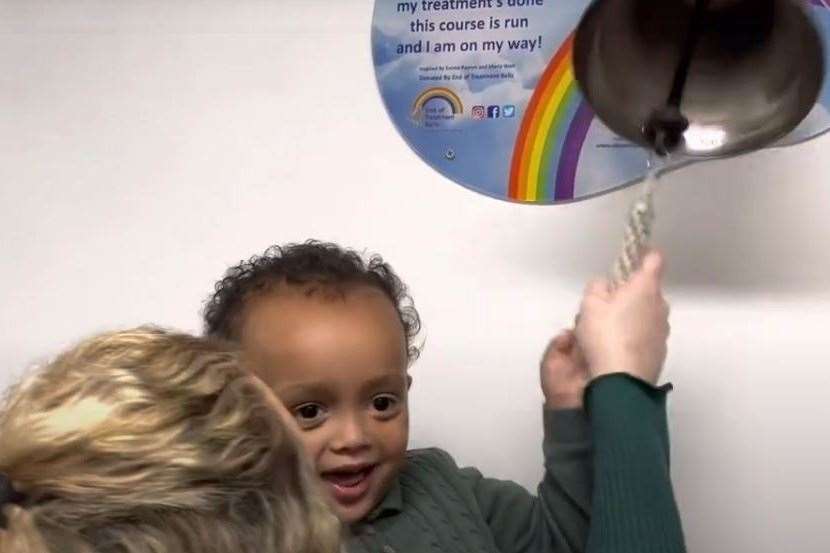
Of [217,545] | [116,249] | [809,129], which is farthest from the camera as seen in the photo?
[116,249]

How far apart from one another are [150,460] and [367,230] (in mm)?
464

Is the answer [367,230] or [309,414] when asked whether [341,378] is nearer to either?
[309,414]

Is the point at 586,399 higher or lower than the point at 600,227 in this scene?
lower

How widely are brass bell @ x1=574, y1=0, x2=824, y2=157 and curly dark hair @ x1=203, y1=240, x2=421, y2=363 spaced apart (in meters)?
0.19

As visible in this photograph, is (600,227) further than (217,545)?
Yes

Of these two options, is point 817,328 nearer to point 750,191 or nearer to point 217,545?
point 750,191

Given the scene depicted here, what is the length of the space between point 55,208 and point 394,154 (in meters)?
0.30

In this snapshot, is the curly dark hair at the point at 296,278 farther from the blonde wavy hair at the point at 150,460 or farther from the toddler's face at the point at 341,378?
the blonde wavy hair at the point at 150,460

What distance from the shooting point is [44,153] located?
90 cm

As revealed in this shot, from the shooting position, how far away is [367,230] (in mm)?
850

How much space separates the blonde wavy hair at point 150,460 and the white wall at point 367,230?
0.39 m

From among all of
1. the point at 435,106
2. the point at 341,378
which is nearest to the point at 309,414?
the point at 341,378

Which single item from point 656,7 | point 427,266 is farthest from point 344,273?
point 656,7

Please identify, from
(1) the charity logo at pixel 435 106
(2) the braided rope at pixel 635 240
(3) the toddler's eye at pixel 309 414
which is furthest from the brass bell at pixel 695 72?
(3) the toddler's eye at pixel 309 414
